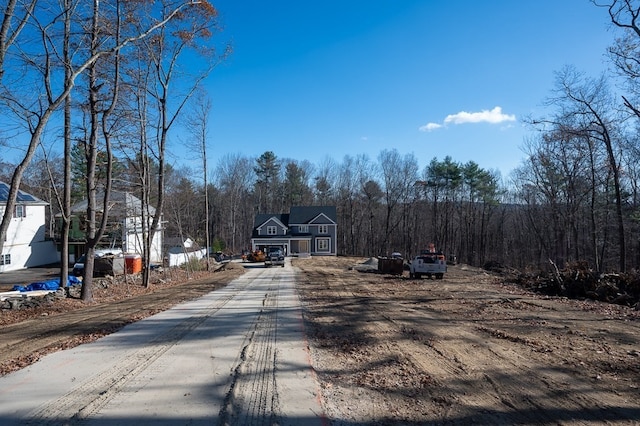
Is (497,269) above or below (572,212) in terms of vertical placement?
below

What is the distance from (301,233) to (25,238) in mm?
30952

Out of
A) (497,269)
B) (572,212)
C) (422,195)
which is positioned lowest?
(497,269)

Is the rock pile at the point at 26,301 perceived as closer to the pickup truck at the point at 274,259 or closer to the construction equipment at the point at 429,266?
the construction equipment at the point at 429,266

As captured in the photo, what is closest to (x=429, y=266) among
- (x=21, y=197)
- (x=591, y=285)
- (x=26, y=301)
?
(x=591, y=285)

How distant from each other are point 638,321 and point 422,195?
56.9 metres

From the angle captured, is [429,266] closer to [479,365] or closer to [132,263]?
[479,365]

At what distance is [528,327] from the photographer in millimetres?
9305

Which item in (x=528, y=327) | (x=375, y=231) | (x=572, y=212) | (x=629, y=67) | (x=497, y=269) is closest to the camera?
(x=528, y=327)

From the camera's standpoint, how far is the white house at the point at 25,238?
37.0 metres

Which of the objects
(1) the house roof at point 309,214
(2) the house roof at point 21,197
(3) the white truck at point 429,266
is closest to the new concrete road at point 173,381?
(3) the white truck at point 429,266

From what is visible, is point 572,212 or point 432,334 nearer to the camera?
point 432,334

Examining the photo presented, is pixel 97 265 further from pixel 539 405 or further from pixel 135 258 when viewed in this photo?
pixel 539 405

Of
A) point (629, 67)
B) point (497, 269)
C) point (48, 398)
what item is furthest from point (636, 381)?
point (497, 269)

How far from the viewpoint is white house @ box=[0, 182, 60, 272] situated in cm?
3703
